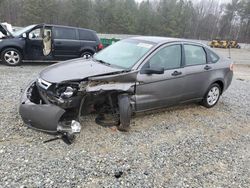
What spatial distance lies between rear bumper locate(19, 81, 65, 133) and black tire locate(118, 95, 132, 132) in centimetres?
100

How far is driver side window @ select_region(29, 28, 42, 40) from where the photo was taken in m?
9.25

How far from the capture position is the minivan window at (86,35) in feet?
33.4

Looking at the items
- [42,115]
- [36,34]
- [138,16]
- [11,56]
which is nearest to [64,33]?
[36,34]

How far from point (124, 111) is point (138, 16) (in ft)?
184

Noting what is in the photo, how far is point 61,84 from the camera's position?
3.91 meters

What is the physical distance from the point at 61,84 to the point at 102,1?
55994 millimetres

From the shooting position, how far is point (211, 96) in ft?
19.6

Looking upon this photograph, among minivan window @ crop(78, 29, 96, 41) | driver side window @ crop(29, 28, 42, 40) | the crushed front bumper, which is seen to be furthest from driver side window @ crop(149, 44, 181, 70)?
driver side window @ crop(29, 28, 42, 40)

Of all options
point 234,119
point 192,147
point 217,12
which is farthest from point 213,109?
point 217,12

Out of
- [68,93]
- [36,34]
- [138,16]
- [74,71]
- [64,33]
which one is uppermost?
[138,16]

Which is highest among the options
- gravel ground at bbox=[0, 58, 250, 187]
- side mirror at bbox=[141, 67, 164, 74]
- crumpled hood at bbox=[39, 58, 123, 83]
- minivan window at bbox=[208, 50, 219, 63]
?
minivan window at bbox=[208, 50, 219, 63]

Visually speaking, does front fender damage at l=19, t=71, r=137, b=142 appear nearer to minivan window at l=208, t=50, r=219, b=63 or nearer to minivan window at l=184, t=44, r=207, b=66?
minivan window at l=184, t=44, r=207, b=66

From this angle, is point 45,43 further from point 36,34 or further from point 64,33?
point 64,33

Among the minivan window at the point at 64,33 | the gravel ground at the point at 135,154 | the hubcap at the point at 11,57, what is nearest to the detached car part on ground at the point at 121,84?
the gravel ground at the point at 135,154
